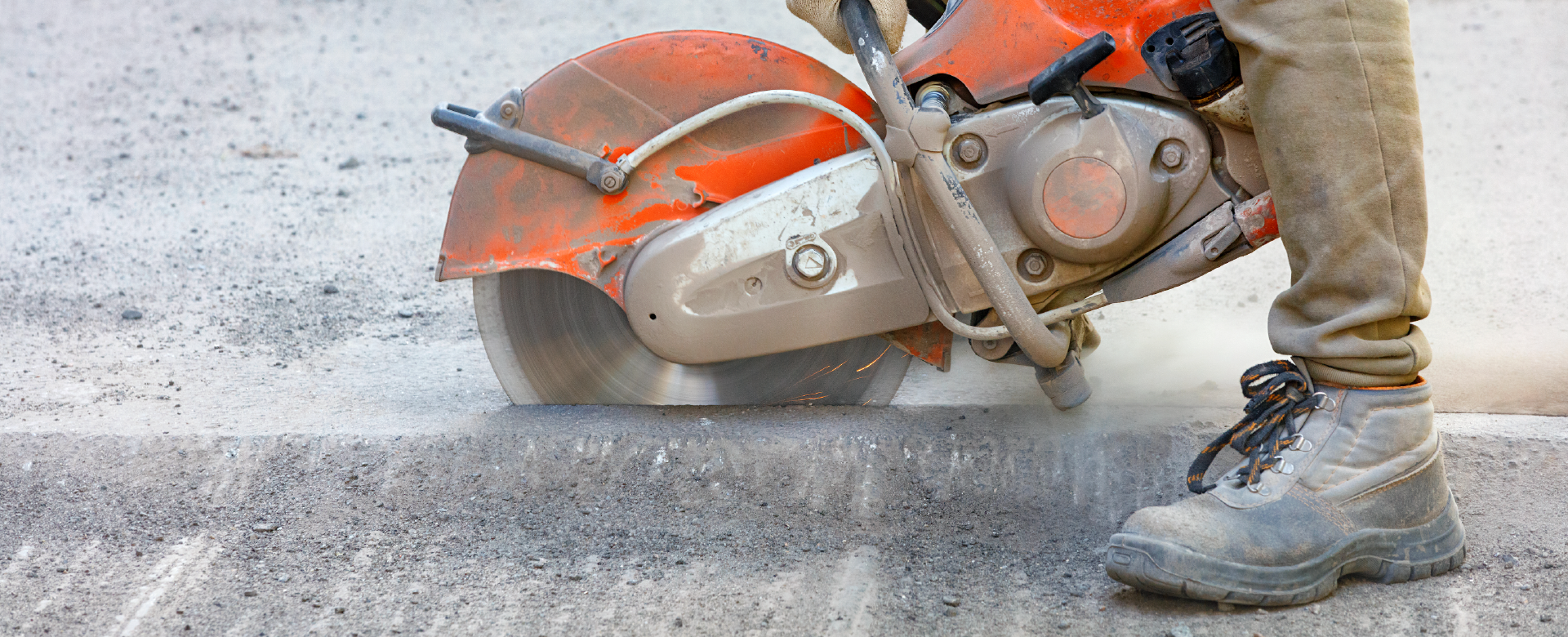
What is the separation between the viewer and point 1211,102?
4.91 ft

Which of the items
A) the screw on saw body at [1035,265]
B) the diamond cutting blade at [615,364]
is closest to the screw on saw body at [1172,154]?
the screw on saw body at [1035,265]

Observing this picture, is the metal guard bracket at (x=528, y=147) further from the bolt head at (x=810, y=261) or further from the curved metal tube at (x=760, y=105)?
the bolt head at (x=810, y=261)

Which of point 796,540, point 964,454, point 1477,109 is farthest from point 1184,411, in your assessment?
point 1477,109

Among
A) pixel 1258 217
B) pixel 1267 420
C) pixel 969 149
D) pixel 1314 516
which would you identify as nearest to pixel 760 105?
pixel 969 149

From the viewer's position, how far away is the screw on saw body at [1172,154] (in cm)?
153

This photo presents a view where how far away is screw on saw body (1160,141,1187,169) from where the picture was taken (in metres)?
1.53

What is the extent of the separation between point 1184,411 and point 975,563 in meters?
0.54

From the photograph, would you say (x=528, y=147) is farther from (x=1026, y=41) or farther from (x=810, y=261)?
(x=1026, y=41)

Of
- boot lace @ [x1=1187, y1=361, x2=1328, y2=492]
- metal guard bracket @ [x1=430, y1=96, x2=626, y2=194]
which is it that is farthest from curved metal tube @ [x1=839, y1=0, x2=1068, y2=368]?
metal guard bracket @ [x1=430, y1=96, x2=626, y2=194]

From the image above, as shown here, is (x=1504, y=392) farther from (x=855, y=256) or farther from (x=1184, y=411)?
(x=855, y=256)

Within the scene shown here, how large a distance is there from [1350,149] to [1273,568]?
0.53 m

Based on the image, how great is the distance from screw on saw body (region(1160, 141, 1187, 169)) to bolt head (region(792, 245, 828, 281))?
50cm

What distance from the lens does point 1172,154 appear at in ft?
5.01

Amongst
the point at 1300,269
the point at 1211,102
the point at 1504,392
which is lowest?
the point at 1504,392
